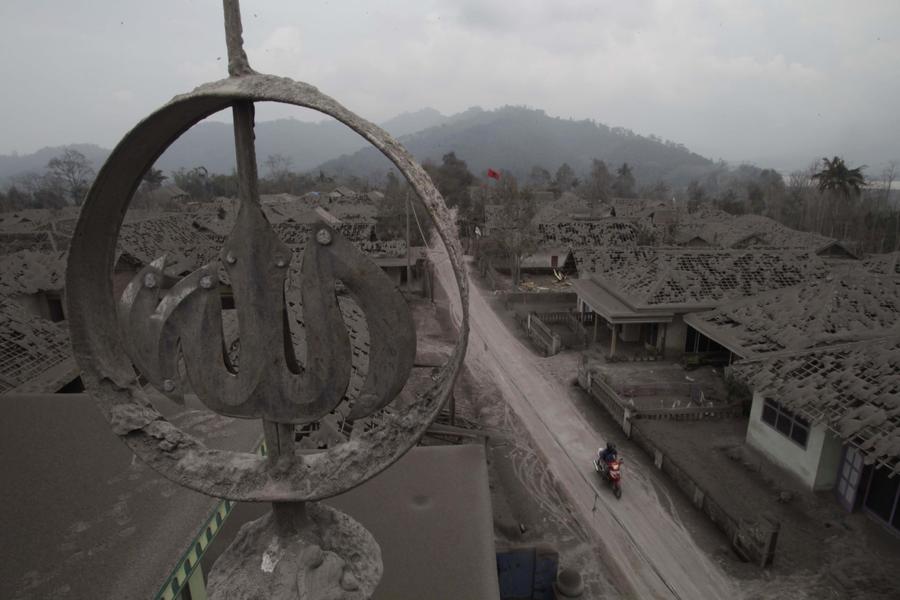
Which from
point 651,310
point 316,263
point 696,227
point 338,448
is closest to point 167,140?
point 316,263

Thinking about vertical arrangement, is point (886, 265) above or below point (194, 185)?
below

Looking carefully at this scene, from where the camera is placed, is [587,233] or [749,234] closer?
[749,234]

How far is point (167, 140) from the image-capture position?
3.01 m

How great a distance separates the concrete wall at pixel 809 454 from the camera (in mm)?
12336

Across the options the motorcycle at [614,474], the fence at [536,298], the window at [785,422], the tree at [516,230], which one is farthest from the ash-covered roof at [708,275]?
the motorcycle at [614,474]

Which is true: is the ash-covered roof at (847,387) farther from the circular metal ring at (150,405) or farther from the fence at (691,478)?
the circular metal ring at (150,405)

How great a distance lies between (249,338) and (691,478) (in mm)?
12295

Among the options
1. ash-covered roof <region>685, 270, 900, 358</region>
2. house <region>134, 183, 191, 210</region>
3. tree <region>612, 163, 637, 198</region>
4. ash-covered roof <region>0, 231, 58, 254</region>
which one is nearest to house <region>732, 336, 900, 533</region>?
ash-covered roof <region>685, 270, 900, 358</region>

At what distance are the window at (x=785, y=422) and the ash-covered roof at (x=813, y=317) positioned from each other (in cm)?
175

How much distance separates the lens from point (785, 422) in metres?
13.5

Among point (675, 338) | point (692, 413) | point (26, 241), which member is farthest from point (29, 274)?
point (675, 338)

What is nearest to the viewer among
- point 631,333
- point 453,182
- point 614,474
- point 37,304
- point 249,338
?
point 249,338

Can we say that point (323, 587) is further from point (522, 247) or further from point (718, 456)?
point (522, 247)

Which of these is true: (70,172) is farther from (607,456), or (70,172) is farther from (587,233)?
(607,456)
